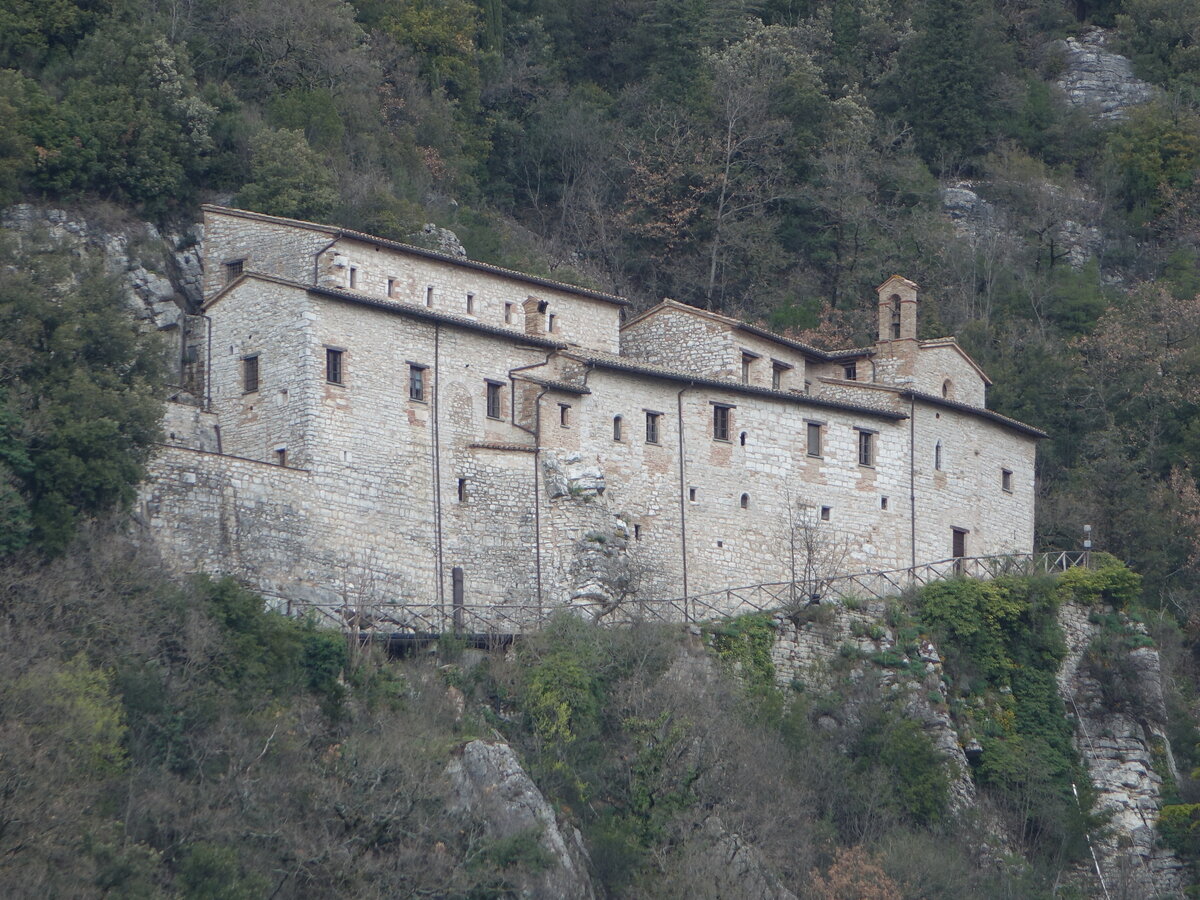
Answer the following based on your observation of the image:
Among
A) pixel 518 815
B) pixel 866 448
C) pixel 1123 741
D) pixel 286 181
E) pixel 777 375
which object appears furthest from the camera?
pixel 286 181

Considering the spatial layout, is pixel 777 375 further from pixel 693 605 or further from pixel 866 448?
pixel 693 605

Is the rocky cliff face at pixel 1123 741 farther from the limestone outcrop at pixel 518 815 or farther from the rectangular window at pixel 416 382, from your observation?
the rectangular window at pixel 416 382

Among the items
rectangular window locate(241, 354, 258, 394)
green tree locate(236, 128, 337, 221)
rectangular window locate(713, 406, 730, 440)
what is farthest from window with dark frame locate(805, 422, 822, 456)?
green tree locate(236, 128, 337, 221)

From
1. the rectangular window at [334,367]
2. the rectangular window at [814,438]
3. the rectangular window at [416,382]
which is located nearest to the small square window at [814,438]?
the rectangular window at [814,438]

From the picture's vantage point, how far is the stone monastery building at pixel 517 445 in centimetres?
4425

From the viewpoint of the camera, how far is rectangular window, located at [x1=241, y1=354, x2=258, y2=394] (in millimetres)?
46000

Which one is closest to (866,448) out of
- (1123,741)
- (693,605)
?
(693,605)

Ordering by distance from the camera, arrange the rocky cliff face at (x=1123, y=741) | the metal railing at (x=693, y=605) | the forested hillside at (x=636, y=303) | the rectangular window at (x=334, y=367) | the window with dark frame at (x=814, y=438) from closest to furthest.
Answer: the forested hillside at (x=636, y=303) → the metal railing at (x=693, y=605) → the rectangular window at (x=334, y=367) → the rocky cliff face at (x=1123, y=741) → the window with dark frame at (x=814, y=438)

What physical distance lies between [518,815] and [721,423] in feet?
47.5

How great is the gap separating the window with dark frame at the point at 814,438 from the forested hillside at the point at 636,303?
5652 millimetres

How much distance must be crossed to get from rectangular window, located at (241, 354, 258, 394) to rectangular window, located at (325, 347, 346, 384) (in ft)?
5.79

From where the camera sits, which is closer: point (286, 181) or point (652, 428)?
point (652, 428)

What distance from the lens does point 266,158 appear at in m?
54.2

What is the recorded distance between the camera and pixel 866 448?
51750 millimetres
